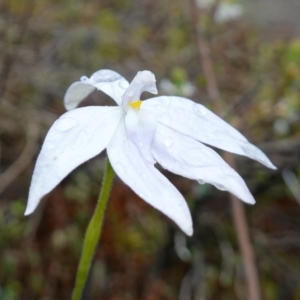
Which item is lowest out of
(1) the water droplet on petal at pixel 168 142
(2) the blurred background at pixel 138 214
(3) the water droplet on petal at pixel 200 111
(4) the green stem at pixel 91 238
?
(2) the blurred background at pixel 138 214

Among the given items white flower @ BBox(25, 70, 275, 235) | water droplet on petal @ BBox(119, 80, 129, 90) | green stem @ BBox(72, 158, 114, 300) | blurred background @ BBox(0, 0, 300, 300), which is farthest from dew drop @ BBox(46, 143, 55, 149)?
blurred background @ BBox(0, 0, 300, 300)

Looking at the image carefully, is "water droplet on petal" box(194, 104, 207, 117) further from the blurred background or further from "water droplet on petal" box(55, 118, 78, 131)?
the blurred background

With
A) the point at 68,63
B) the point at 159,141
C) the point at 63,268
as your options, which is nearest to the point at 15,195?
the point at 63,268

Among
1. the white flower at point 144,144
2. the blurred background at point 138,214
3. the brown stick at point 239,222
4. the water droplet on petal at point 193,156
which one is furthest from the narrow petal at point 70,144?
the blurred background at point 138,214

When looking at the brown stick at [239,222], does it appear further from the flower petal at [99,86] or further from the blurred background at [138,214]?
the flower petal at [99,86]

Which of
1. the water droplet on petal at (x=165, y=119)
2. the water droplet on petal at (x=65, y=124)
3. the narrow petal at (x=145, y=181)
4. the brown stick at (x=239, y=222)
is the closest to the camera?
the narrow petal at (x=145, y=181)

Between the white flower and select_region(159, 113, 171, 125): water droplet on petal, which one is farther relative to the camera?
select_region(159, 113, 171, 125): water droplet on petal

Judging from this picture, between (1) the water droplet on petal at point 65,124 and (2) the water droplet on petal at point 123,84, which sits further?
(2) the water droplet on petal at point 123,84

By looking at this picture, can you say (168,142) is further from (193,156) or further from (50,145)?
(50,145)

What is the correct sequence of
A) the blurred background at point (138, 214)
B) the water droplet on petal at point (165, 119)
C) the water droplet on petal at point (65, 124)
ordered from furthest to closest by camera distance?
the blurred background at point (138, 214) → the water droplet on petal at point (165, 119) → the water droplet on petal at point (65, 124)

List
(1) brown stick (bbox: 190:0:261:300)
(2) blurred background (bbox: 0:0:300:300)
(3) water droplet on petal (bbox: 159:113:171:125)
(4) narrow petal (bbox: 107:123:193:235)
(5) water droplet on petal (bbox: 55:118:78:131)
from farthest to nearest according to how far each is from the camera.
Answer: (2) blurred background (bbox: 0:0:300:300) < (1) brown stick (bbox: 190:0:261:300) < (3) water droplet on petal (bbox: 159:113:171:125) < (5) water droplet on petal (bbox: 55:118:78:131) < (4) narrow petal (bbox: 107:123:193:235)
